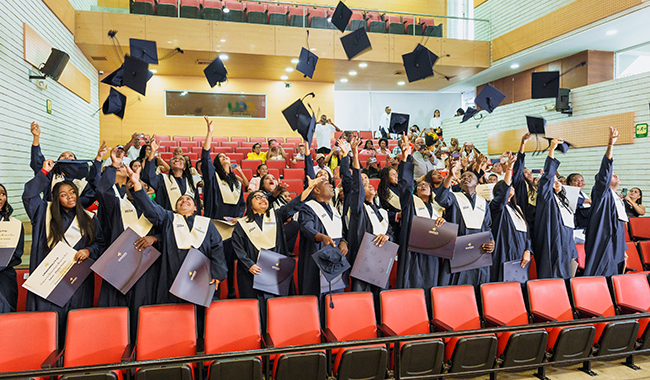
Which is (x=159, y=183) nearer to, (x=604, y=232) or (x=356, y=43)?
(x=604, y=232)

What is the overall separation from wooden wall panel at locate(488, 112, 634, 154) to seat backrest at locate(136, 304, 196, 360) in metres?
8.76

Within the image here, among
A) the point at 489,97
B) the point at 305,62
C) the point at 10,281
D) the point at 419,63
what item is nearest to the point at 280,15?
the point at 305,62

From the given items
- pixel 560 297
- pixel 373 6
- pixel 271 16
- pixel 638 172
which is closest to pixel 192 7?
pixel 271 16

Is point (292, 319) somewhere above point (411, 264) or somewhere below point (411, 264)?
below

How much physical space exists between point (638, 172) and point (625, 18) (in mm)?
2942

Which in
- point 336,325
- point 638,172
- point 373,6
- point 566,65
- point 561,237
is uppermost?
point 373,6

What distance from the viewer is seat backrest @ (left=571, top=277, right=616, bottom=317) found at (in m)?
3.27

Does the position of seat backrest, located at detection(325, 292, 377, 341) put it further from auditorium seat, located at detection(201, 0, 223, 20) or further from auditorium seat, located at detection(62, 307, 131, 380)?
auditorium seat, located at detection(201, 0, 223, 20)

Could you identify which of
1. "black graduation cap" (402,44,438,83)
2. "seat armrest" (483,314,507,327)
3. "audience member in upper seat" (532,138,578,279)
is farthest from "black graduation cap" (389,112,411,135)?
"seat armrest" (483,314,507,327)

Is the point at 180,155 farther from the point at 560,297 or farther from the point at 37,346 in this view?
the point at 560,297

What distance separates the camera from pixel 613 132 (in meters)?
3.79

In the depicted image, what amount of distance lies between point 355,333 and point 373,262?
0.61m

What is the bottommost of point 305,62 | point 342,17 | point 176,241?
point 176,241

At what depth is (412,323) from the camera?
2.92 metres
